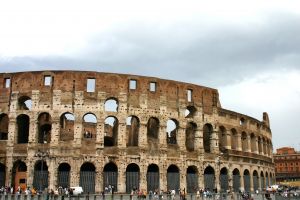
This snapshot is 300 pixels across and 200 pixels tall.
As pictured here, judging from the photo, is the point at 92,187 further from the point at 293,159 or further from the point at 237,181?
the point at 293,159

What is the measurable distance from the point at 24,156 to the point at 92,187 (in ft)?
18.2

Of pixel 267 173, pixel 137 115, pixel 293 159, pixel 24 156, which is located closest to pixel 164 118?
pixel 137 115

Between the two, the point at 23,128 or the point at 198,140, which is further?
the point at 198,140

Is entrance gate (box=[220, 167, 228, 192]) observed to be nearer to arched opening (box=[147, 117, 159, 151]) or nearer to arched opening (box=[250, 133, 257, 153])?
arched opening (box=[250, 133, 257, 153])

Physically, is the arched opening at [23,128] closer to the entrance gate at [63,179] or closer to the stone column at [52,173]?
the stone column at [52,173]

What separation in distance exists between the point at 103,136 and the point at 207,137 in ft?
35.4

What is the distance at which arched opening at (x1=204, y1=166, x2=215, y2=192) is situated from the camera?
33.4 meters

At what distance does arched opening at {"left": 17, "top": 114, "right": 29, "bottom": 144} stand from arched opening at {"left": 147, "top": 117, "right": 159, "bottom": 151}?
1002cm

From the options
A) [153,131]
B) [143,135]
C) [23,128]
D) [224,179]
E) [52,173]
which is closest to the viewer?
[52,173]

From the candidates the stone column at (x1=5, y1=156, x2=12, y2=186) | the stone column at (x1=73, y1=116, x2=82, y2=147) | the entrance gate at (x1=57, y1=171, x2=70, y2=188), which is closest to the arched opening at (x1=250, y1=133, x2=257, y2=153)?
the stone column at (x1=73, y1=116, x2=82, y2=147)

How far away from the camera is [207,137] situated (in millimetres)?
35938

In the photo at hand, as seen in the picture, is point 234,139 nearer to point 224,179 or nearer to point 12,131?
point 224,179

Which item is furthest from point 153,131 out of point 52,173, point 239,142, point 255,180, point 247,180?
point 255,180

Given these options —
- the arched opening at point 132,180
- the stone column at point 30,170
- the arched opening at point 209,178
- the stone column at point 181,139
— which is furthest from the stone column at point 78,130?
the arched opening at point 209,178
